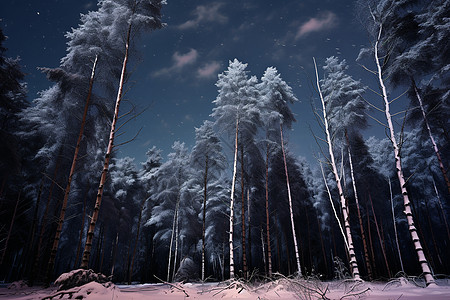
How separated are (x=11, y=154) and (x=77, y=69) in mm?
4875

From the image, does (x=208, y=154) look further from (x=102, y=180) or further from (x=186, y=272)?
(x=102, y=180)

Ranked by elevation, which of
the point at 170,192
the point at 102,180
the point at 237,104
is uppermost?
the point at 237,104

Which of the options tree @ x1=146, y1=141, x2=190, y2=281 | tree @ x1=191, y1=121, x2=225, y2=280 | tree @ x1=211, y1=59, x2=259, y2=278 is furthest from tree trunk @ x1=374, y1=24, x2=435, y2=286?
tree @ x1=146, y1=141, x2=190, y2=281

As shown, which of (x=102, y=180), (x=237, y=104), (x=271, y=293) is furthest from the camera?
(x=237, y=104)

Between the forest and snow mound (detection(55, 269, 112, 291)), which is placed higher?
the forest

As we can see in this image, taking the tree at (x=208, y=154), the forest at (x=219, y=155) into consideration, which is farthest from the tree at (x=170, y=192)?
the tree at (x=208, y=154)

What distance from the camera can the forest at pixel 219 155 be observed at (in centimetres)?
842

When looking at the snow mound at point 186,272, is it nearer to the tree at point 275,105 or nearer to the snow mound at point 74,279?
the tree at point 275,105

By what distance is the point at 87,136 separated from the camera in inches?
436

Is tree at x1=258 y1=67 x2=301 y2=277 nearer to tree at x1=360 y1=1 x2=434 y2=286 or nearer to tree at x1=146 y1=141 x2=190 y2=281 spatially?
tree at x1=360 y1=1 x2=434 y2=286

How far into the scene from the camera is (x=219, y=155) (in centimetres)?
1689

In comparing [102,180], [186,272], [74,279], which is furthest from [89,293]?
[186,272]

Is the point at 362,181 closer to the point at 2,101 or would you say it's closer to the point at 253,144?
the point at 253,144

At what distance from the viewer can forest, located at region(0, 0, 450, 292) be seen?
8422 mm
